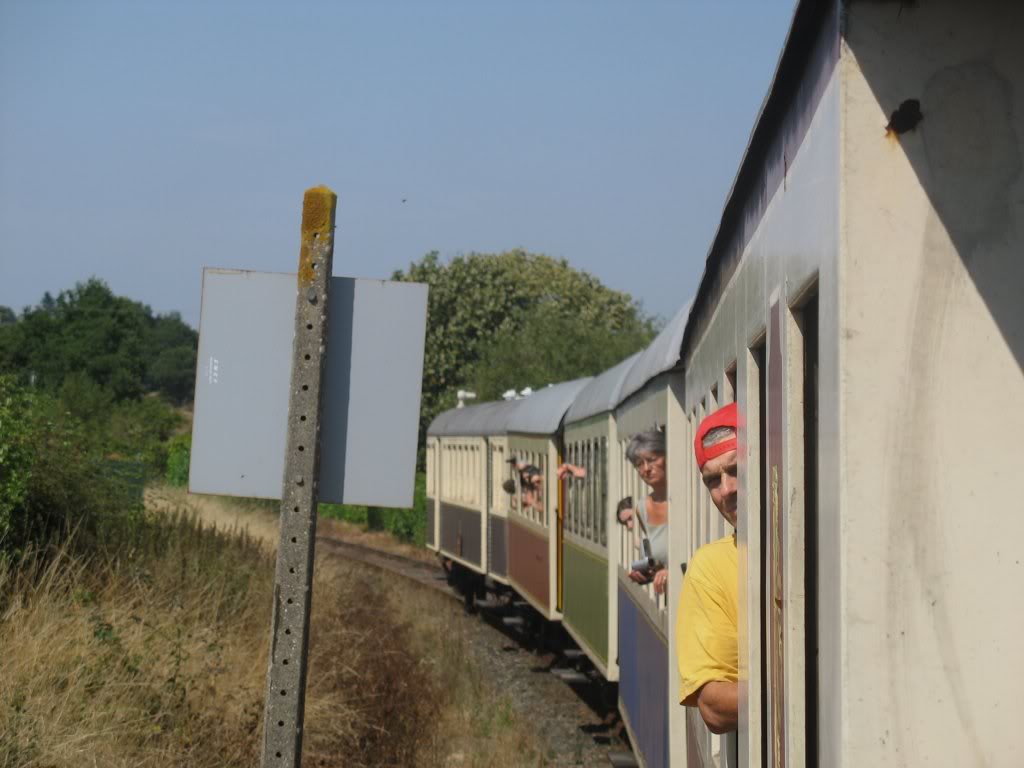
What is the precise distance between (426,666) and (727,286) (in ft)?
34.8

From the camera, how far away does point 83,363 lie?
76.2 metres

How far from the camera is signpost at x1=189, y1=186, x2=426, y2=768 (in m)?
3.97

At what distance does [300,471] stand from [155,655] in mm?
5032

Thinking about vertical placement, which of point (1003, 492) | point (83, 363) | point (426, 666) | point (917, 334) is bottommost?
point (426, 666)

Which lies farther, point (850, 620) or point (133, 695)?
point (133, 695)

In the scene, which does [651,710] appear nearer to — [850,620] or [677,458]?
[677,458]

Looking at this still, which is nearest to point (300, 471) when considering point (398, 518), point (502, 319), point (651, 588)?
point (651, 588)

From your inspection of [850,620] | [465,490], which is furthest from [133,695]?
[465,490]

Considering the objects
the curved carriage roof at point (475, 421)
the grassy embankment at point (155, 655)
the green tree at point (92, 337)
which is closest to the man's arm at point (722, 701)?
the grassy embankment at point (155, 655)

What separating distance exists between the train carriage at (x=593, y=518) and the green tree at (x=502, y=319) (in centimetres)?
3105

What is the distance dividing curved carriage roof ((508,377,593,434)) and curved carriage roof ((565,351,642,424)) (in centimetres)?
80

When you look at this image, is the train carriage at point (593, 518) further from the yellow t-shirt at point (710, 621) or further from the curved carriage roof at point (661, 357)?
the yellow t-shirt at point (710, 621)

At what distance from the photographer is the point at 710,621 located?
3.29 metres

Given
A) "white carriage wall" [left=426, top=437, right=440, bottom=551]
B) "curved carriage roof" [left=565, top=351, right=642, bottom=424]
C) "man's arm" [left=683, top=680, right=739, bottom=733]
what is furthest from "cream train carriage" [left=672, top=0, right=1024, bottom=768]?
"white carriage wall" [left=426, top=437, right=440, bottom=551]
